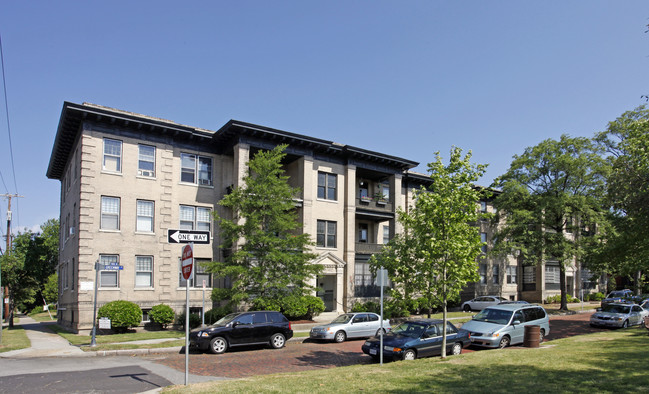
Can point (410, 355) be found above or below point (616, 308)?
above

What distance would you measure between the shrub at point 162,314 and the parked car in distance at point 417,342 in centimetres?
1305

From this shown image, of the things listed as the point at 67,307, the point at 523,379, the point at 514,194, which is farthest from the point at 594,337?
the point at 67,307

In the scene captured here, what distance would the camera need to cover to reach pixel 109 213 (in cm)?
2570

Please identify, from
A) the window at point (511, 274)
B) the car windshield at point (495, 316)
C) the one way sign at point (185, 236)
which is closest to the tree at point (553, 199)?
the window at point (511, 274)

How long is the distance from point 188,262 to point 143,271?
17550mm

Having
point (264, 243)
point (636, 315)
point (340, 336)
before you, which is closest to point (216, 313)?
point (264, 243)

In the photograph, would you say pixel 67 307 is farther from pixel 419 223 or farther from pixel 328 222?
pixel 419 223

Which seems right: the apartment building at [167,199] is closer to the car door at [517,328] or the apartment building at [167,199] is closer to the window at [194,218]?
the window at [194,218]

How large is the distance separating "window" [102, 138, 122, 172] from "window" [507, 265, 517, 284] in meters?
38.6

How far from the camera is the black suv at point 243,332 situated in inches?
694

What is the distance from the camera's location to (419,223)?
53.2 feet

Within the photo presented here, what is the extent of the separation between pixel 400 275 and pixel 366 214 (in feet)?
55.5

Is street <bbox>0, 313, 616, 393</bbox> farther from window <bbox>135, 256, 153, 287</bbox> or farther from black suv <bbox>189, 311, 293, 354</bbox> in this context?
window <bbox>135, 256, 153, 287</bbox>

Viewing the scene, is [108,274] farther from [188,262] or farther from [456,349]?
[456,349]
